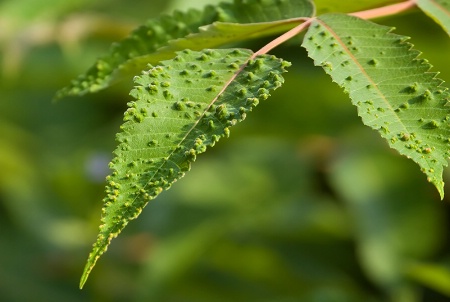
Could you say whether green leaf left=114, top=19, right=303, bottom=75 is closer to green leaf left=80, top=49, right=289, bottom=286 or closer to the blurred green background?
green leaf left=80, top=49, right=289, bottom=286

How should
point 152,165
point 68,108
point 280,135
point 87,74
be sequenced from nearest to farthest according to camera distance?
point 152,165 → point 87,74 → point 280,135 → point 68,108

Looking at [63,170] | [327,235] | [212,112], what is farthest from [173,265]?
[212,112]

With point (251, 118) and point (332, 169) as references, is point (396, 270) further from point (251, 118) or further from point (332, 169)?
point (251, 118)

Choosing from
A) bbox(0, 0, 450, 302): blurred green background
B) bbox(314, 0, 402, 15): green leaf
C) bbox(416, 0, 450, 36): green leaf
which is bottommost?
bbox(0, 0, 450, 302): blurred green background

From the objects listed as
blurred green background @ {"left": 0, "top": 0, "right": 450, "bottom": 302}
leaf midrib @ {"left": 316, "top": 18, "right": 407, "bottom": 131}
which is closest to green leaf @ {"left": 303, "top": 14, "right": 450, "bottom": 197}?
leaf midrib @ {"left": 316, "top": 18, "right": 407, "bottom": 131}

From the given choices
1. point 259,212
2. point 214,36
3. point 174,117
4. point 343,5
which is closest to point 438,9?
point 343,5

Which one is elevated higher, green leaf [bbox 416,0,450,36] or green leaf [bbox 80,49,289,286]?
green leaf [bbox 416,0,450,36]
